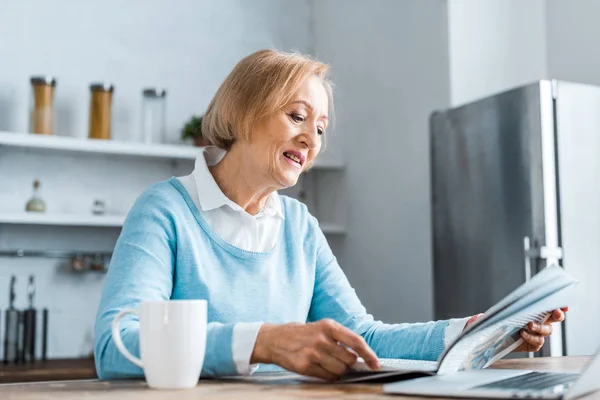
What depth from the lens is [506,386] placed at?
93 cm

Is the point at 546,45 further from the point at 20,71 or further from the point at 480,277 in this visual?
the point at 20,71

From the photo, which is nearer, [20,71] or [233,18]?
[20,71]

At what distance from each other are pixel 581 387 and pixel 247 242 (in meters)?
0.81

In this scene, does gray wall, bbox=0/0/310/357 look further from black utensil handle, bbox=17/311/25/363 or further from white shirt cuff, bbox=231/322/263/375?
white shirt cuff, bbox=231/322/263/375

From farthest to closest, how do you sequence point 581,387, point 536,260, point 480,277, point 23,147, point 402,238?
point 402,238, point 23,147, point 480,277, point 536,260, point 581,387

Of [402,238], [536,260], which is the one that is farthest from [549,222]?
[402,238]

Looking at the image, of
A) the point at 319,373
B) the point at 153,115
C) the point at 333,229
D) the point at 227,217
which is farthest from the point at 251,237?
the point at 333,229

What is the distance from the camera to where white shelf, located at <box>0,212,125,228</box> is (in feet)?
10.0

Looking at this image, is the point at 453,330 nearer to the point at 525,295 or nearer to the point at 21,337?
the point at 525,295

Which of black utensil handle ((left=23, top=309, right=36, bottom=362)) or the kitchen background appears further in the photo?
the kitchen background

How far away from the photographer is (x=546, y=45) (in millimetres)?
3592

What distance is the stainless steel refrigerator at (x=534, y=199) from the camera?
2.67 m

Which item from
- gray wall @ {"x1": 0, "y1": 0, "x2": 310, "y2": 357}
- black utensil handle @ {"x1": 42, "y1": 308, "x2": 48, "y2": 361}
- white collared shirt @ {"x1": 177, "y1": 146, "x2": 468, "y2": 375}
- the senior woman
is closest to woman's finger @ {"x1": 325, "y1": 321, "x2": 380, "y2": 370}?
the senior woman

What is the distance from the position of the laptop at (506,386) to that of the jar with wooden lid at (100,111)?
2501mm
